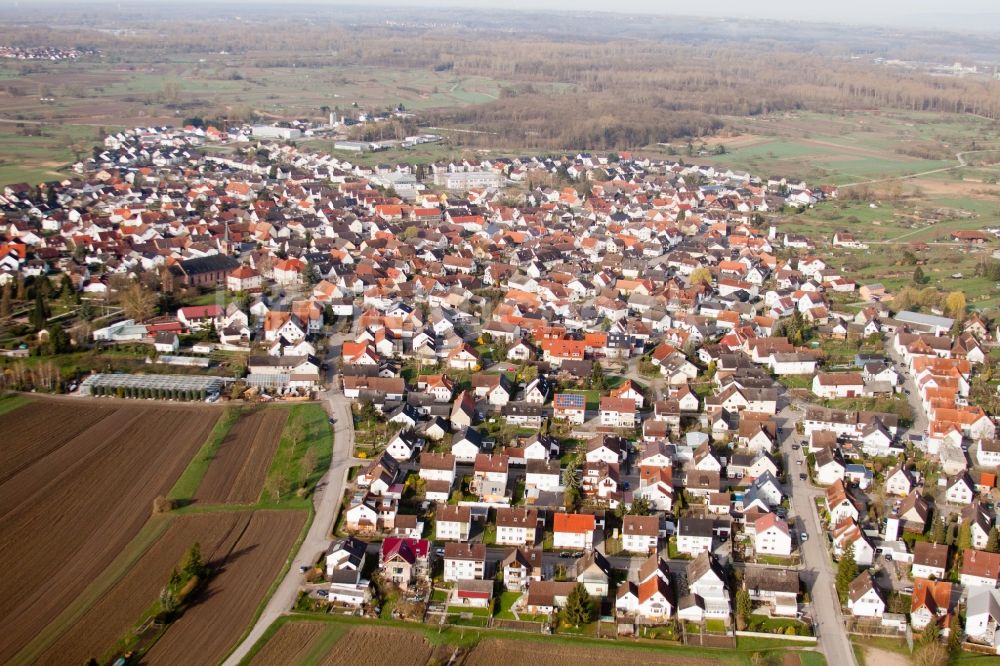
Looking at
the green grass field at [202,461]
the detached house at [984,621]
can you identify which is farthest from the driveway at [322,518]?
the detached house at [984,621]

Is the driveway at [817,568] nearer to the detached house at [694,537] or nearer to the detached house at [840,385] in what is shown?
the detached house at [694,537]

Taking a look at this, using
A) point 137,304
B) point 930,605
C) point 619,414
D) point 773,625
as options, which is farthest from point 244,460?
point 930,605

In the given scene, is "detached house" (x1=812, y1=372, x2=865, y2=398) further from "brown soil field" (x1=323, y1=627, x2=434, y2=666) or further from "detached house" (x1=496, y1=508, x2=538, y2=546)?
"brown soil field" (x1=323, y1=627, x2=434, y2=666)

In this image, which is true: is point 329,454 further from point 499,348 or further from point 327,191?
point 327,191

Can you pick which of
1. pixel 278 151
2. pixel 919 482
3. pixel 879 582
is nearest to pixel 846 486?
pixel 919 482

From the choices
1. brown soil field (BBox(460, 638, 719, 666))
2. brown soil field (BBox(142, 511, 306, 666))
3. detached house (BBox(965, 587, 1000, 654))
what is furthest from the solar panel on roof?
detached house (BBox(965, 587, 1000, 654))

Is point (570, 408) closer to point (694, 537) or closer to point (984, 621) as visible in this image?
point (694, 537)
